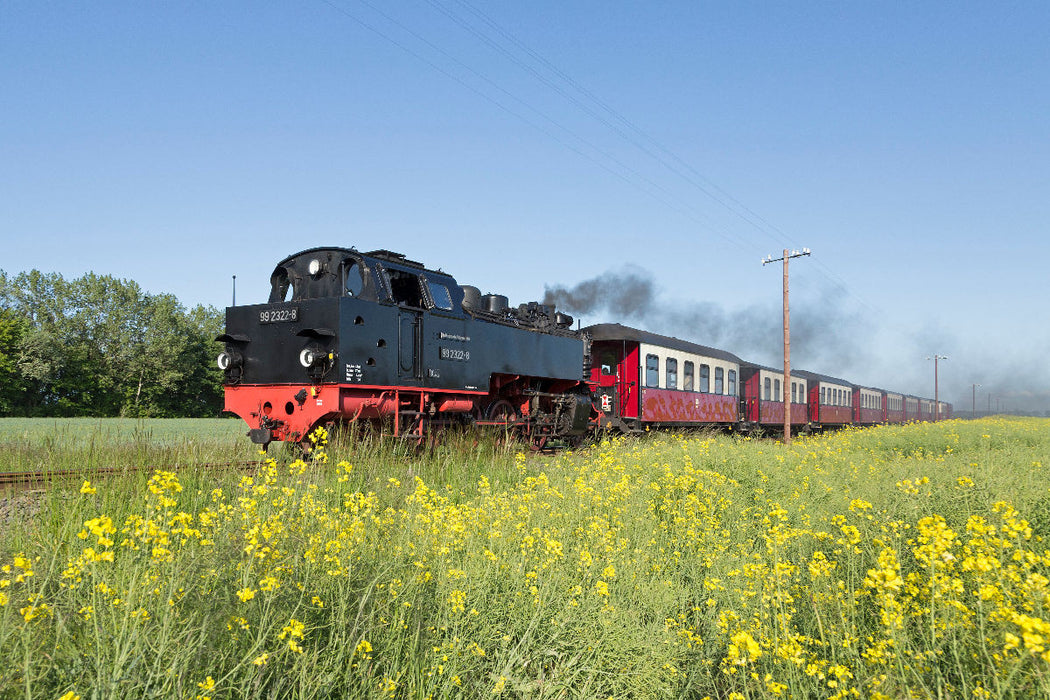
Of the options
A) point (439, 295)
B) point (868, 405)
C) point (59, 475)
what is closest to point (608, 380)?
point (439, 295)

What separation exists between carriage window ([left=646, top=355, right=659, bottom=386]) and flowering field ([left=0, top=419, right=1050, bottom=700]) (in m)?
11.9

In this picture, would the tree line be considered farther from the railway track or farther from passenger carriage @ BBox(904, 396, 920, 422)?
passenger carriage @ BBox(904, 396, 920, 422)

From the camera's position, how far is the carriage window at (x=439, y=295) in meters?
11.5

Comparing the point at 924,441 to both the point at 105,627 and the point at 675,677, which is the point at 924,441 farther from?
the point at 105,627

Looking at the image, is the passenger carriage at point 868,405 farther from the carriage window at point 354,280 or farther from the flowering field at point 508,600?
the carriage window at point 354,280

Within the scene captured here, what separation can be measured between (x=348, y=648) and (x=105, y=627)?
3.33 ft

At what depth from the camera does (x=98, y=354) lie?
2008 inches

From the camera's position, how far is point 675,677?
391cm

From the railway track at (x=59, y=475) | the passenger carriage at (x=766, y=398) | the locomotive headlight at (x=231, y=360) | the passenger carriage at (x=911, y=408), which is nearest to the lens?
the railway track at (x=59, y=475)

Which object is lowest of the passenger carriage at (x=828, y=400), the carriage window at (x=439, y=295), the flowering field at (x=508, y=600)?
the flowering field at (x=508, y=600)

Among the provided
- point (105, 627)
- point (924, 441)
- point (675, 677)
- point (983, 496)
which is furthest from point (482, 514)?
point (924, 441)

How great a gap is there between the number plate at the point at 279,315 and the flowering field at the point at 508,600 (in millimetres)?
3925

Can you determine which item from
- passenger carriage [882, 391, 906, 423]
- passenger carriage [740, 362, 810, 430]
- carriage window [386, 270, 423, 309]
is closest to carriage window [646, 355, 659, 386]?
passenger carriage [740, 362, 810, 430]

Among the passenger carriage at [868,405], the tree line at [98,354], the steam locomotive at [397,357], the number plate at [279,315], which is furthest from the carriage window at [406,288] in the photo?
the tree line at [98,354]
